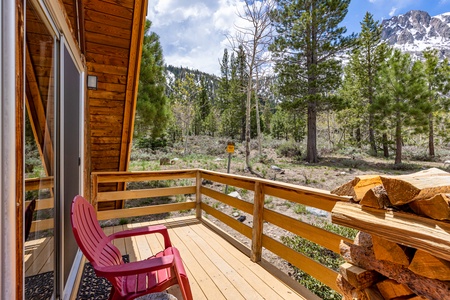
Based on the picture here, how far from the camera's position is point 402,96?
10.7 metres

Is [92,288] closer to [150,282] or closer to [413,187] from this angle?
[150,282]

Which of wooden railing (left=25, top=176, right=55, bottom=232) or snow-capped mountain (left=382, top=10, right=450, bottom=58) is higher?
snow-capped mountain (left=382, top=10, right=450, bottom=58)

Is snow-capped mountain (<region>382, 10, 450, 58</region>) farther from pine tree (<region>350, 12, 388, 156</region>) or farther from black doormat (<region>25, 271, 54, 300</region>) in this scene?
black doormat (<region>25, 271, 54, 300</region>)

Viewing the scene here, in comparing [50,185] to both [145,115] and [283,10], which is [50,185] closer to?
[145,115]

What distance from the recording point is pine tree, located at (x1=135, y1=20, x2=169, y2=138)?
6949mm

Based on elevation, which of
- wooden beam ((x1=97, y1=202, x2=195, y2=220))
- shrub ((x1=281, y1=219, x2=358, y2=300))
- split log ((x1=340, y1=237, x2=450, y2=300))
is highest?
split log ((x1=340, y1=237, x2=450, y2=300))

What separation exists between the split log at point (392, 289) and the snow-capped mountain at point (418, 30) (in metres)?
88.5

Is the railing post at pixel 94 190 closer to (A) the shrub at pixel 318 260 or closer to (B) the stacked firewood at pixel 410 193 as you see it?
(A) the shrub at pixel 318 260

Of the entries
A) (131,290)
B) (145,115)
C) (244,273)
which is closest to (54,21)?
(131,290)

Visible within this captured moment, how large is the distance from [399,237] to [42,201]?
5.19 ft

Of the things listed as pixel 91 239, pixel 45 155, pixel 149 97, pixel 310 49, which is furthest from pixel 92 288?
pixel 310 49

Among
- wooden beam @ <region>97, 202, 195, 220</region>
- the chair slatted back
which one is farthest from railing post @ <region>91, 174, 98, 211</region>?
the chair slatted back

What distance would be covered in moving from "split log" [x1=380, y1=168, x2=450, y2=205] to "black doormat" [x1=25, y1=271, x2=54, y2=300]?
56.9 inches

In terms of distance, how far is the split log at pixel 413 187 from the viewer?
86cm
